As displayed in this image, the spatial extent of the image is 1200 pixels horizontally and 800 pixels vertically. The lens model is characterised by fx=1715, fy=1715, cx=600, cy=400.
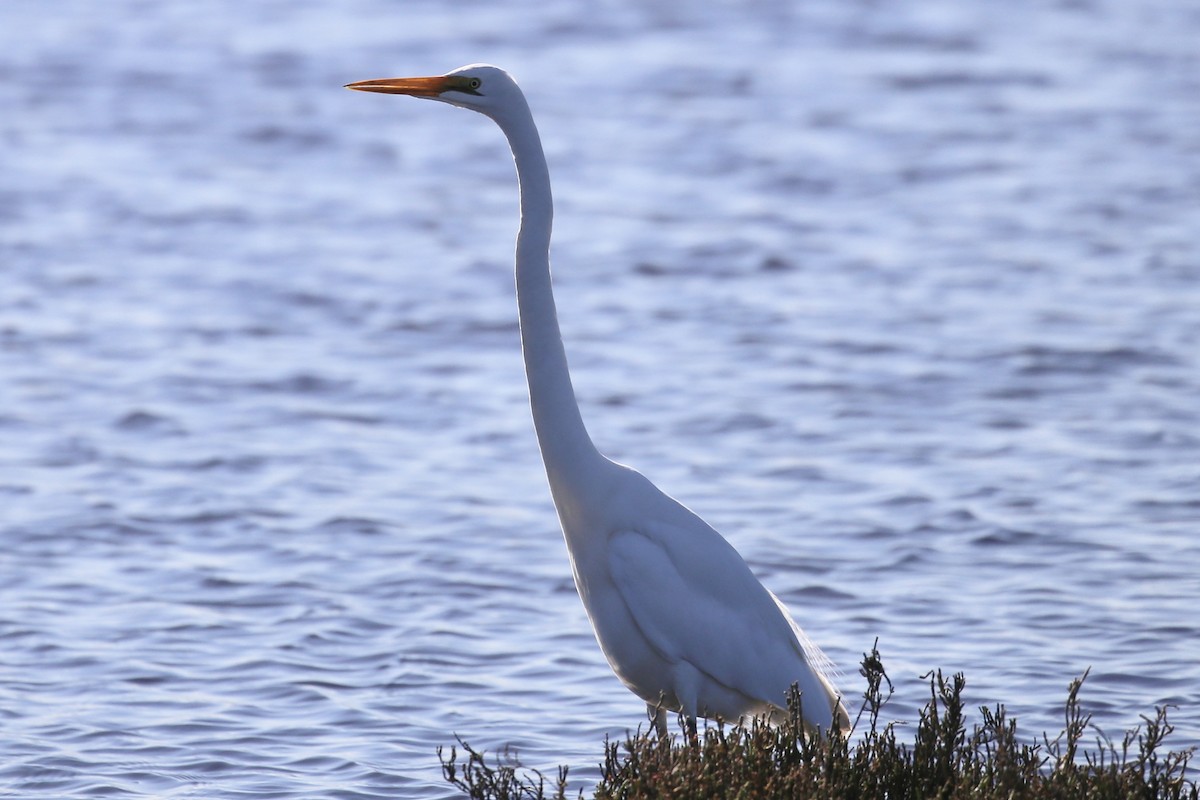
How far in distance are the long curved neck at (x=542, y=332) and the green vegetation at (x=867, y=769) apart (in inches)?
32.9

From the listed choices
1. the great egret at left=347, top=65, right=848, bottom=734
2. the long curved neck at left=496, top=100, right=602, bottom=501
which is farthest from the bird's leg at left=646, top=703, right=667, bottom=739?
the long curved neck at left=496, top=100, right=602, bottom=501

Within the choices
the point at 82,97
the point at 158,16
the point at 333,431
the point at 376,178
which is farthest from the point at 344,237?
the point at 158,16

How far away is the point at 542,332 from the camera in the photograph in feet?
14.3

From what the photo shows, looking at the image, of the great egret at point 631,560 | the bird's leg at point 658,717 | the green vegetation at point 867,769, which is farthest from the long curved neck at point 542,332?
the green vegetation at point 867,769

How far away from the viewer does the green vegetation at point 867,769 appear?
11.7 feet

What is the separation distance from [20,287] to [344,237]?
6.94 feet

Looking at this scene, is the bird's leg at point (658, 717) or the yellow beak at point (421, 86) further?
the yellow beak at point (421, 86)

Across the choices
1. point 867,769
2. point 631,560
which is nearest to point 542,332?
point 631,560

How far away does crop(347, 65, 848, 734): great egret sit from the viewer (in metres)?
4.30

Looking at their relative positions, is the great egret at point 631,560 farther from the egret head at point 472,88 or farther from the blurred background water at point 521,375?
the blurred background water at point 521,375

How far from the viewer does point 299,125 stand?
45.5 feet

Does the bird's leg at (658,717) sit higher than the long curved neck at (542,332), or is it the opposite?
the long curved neck at (542,332)

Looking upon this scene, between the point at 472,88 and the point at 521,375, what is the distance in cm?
461

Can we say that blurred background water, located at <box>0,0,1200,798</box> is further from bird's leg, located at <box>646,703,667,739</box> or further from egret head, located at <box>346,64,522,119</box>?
egret head, located at <box>346,64,522,119</box>
